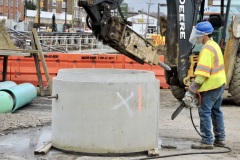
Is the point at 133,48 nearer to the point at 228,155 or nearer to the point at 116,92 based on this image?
the point at 116,92

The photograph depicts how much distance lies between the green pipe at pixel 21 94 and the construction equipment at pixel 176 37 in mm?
3266

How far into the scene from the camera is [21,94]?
451 inches

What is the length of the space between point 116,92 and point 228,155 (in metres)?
1.93

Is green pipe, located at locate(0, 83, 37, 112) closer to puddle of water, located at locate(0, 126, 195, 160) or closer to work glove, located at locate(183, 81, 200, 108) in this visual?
puddle of water, located at locate(0, 126, 195, 160)

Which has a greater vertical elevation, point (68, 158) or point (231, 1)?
point (231, 1)

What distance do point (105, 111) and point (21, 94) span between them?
196 inches

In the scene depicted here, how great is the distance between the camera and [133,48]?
26.7 ft

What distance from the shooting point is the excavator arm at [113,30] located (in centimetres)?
779

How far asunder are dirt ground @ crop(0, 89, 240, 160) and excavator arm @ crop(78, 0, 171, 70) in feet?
4.94

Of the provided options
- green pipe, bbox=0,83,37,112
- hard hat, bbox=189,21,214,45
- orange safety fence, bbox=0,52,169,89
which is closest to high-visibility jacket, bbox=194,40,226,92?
hard hat, bbox=189,21,214,45

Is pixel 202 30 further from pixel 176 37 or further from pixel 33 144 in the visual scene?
pixel 33 144

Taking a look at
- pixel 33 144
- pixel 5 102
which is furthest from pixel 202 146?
pixel 5 102

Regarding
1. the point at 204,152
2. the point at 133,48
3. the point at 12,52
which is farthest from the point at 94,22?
the point at 12,52

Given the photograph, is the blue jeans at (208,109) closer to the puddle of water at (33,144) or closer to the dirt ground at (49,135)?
the dirt ground at (49,135)
